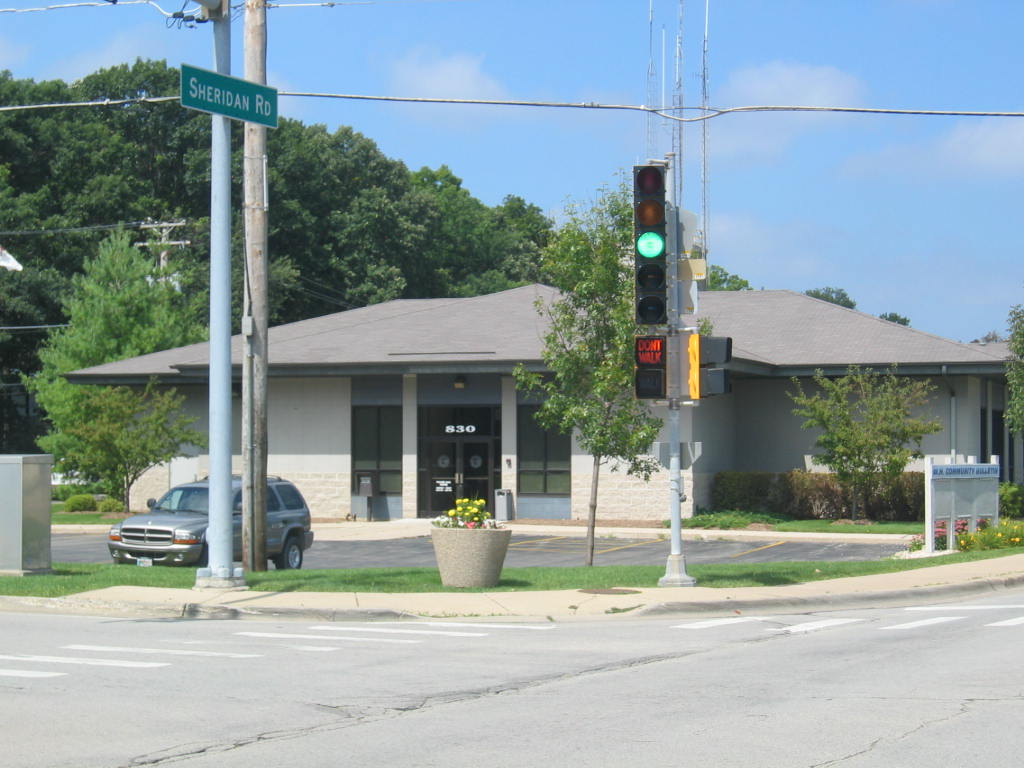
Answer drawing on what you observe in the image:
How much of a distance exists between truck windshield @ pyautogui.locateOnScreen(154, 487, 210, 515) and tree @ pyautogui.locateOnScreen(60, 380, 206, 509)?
14.2 metres

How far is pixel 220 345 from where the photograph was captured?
16.1 meters

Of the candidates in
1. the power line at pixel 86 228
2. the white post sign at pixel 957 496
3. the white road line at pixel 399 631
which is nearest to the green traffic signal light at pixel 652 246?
the white road line at pixel 399 631

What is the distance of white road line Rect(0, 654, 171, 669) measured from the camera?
11117 millimetres

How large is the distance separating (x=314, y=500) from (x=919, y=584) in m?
22.6

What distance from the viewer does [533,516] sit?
3591 centimetres

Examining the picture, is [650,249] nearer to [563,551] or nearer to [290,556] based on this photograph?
[290,556]

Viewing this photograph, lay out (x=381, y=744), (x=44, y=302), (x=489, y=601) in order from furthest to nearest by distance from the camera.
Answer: (x=44, y=302), (x=489, y=601), (x=381, y=744)

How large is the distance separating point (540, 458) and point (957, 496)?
13526mm

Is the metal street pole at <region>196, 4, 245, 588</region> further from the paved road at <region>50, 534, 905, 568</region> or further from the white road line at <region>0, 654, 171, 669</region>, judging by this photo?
the paved road at <region>50, 534, 905, 568</region>

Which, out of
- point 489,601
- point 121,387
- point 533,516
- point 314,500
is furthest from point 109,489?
point 489,601

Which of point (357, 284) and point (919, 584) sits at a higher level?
point (357, 284)

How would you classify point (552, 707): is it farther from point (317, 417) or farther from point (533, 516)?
point (317, 417)

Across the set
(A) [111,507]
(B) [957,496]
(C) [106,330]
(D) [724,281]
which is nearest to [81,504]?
(A) [111,507]

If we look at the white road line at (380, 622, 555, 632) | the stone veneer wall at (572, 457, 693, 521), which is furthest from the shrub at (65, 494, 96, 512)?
the white road line at (380, 622, 555, 632)
